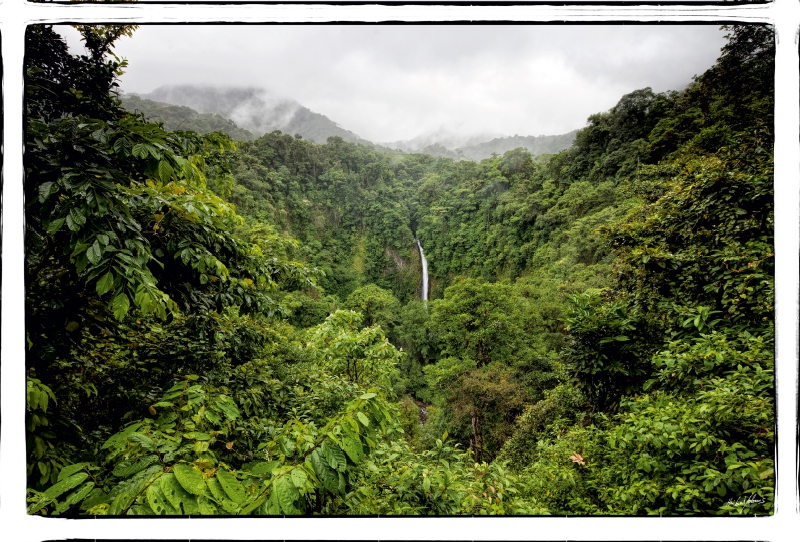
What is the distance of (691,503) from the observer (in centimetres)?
133

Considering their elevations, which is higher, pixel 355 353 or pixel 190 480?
pixel 190 480

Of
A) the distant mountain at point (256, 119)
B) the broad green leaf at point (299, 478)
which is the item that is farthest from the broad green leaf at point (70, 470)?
the distant mountain at point (256, 119)

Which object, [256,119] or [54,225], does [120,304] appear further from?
[256,119]

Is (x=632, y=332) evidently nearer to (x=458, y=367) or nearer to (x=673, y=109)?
(x=458, y=367)

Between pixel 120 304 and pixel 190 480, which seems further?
pixel 120 304

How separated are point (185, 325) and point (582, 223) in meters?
18.7

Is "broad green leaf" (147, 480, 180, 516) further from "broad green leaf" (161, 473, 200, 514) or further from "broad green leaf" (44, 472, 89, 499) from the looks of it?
"broad green leaf" (44, 472, 89, 499)

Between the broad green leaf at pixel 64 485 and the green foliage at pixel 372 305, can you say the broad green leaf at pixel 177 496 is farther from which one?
the green foliage at pixel 372 305

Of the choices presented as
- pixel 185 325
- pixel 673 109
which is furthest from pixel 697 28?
pixel 673 109

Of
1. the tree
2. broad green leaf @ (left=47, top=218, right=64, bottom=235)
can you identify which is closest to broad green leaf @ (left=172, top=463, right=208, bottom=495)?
broad green leaf @ (left=47, top=218, right=64, bottom=235)

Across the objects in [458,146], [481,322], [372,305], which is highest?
[458,146]

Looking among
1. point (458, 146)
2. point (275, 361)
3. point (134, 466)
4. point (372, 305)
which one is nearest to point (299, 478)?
point (134, 466)

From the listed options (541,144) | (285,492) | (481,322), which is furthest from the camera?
(541,144)

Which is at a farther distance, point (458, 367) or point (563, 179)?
point (563, 179)
